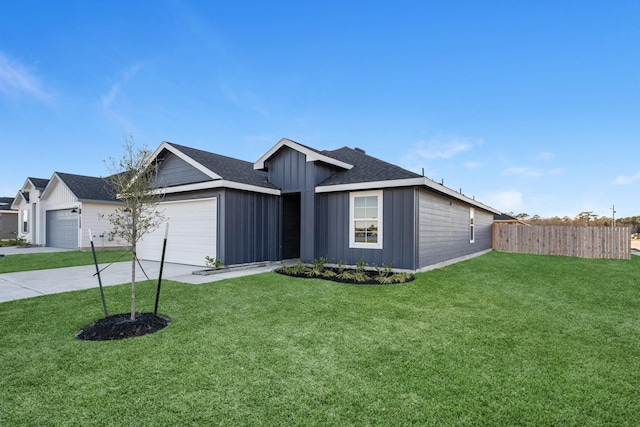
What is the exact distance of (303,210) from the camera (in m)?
10.2

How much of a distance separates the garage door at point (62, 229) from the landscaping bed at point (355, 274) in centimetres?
1620

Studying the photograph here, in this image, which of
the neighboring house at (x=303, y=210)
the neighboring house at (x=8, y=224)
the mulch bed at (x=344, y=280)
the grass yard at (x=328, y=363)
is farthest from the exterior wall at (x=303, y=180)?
the neighboring house at (x=8, y=224)

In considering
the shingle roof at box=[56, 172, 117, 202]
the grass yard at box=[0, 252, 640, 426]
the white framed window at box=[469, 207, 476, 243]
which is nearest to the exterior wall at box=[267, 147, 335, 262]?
the grass yard at box=[0, 252, 640, 426]

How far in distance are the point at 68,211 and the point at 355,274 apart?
19623 millimetres

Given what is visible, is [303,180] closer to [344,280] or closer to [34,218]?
[344,280]

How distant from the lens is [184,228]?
35.8ft

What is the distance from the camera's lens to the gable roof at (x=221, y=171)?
375 inches

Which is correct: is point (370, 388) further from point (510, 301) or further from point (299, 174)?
point (299, 174)

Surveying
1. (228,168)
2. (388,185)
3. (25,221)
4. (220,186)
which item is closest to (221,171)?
(228,168)

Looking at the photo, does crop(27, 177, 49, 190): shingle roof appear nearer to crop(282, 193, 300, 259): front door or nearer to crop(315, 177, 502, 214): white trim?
crop(282, 193, 300, 259): front door

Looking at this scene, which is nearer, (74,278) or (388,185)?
(74,278)

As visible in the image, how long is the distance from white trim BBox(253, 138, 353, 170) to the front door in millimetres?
1599

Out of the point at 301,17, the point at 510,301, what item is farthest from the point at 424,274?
the point at 301,17

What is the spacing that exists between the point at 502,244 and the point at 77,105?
84.5 ft
